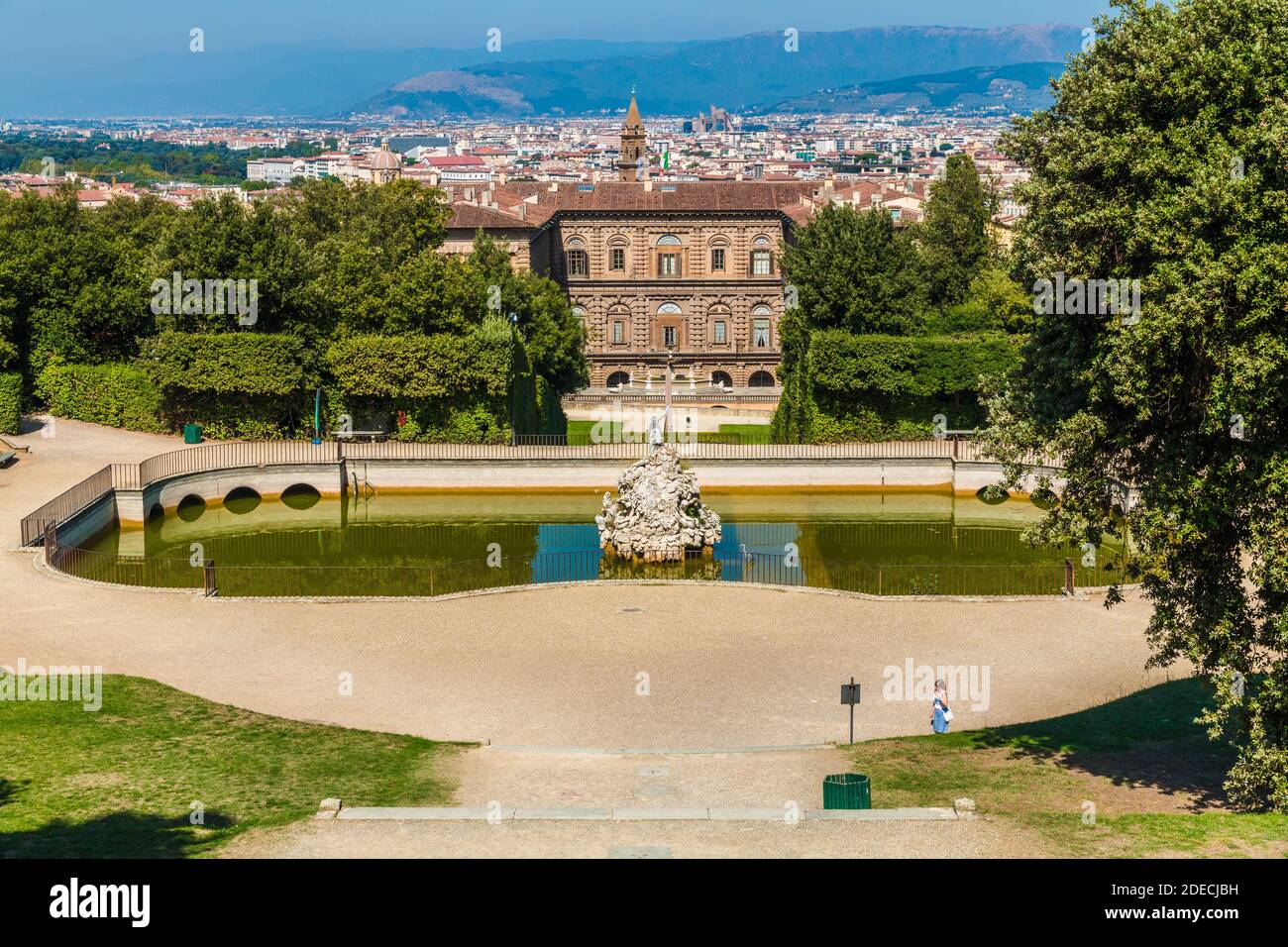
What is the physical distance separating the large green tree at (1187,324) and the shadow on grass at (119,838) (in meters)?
13.1

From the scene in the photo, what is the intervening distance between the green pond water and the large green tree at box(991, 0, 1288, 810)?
15.2 metres

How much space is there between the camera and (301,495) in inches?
2219

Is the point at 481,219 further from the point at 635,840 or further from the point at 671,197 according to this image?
the point at 635,840

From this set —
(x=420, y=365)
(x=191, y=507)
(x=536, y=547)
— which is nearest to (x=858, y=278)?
(x=420, y=365)

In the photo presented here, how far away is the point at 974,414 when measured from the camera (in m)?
64.8

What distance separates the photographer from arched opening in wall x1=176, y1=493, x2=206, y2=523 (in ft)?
175

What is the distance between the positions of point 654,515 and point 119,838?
24939 millimetres

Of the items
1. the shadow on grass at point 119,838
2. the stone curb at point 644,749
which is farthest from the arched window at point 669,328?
the shadow on grass at point 119,838

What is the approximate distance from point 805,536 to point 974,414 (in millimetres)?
16980

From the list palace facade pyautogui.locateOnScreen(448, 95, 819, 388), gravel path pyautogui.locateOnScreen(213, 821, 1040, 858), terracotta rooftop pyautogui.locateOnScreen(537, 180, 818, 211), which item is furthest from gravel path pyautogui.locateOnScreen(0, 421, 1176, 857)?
terracotta rooftop pyautogui.locateOnScreen(537, 180, 818, 211)

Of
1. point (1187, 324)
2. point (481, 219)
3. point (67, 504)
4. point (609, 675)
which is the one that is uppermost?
point (481, 219)

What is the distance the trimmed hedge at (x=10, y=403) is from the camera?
58688 mm

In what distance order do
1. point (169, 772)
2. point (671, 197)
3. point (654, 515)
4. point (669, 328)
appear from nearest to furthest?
1. point (169, 772)
2. point (654, 515)
3. point (671, 197)
4. point (669, 328)

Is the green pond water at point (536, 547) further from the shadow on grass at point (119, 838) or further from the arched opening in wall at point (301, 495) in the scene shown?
the shadow on grass at point (119, 838)
